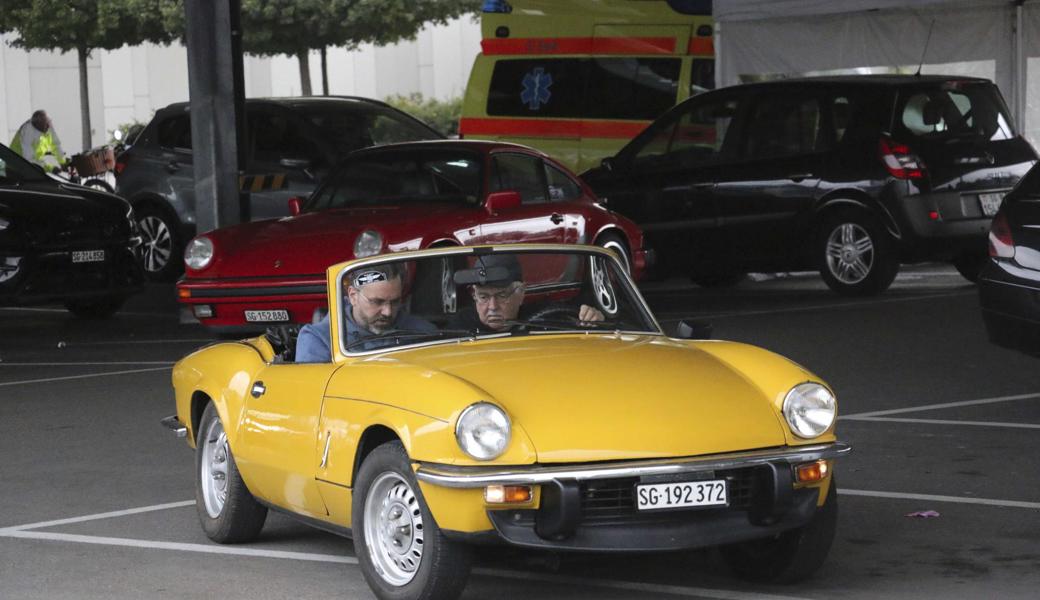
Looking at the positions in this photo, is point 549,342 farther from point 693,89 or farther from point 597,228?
point 693,89

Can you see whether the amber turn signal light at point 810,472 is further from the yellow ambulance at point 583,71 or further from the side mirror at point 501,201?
the yellow ambulance at point 583,71

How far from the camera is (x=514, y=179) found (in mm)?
14391

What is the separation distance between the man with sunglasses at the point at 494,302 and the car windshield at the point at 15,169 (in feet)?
32.6

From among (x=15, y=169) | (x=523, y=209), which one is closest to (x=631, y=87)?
(x=523, y=209)

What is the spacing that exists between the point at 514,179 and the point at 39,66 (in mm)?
40938

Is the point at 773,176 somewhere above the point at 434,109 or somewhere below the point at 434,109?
above

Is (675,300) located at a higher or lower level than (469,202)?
lower

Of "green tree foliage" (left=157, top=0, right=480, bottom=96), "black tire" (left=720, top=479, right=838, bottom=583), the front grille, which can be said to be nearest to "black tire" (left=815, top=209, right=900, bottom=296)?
"black tire" (left=720, top=479, right=838, bottom=583)

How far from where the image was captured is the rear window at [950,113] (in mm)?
15859

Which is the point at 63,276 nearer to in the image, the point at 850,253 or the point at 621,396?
the point at 850,253

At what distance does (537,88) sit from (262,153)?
376cm

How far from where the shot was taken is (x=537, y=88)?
2075cm

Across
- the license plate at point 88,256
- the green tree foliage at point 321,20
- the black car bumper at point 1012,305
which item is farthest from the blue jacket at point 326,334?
the green tree foliage at point 321,20

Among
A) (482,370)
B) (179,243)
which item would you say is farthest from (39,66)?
(482,370)
